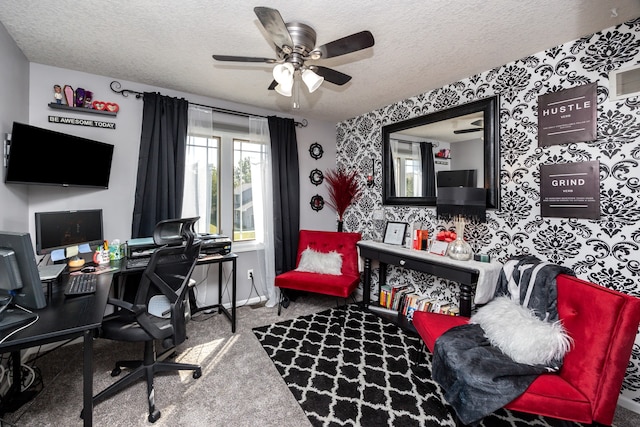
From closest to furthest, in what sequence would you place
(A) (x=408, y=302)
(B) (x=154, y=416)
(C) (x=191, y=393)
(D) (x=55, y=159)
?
(B) (x=154, y=416)
(C) (x=191, y=393)
(D) (x=55, y=159)
(A) (x=408, y=302)

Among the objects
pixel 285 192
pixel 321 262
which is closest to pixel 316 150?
pixel 285 192

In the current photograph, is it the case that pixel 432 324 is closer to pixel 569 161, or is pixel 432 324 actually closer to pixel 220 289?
pixel 569 161

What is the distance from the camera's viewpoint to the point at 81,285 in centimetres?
164

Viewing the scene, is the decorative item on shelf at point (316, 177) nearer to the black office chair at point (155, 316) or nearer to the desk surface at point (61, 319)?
the black office chair at point (155, 316)

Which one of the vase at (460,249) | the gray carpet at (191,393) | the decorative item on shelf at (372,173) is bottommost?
the gray carpet at (191,393)

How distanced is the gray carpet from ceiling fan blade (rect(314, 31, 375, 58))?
2.16m

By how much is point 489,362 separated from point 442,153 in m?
1.94

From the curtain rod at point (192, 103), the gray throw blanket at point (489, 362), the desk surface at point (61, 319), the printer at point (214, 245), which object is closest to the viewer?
the desk surface at point (61, 319)

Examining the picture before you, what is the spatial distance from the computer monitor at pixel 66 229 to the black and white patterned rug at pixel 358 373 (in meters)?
1.64

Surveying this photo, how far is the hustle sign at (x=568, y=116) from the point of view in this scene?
1.80 m

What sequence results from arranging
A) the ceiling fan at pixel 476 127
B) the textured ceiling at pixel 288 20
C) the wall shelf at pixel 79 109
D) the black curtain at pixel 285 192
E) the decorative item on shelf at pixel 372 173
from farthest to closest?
the decorative item on shelf at pixel 372 173 < the black curtain at pixel 285 192 < the ceiling fan at pixel 476 127 < the wall shelf at pixel 79 109 < the textured ceiling at pixel 288 20

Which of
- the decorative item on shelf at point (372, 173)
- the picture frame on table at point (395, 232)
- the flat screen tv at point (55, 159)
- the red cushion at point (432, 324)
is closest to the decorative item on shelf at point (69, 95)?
the flat screen tv at point (55, 159)

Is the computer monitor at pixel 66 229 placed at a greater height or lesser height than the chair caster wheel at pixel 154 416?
greater

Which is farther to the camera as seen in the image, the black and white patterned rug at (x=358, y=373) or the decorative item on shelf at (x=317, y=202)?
the decorative item on shelf at (x=317, y=202)
